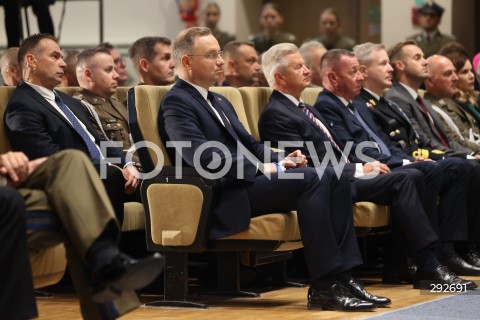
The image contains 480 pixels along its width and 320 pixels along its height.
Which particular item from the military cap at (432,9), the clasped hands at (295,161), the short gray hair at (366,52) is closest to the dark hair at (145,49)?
the short gray hair at (366,52)

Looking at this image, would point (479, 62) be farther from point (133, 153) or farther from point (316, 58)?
point (133, 153)

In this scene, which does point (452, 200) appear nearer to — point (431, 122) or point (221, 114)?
point (431, 122)

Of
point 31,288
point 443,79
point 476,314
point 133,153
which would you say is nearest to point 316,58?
point 443,79

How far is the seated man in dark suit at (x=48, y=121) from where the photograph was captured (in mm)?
4359

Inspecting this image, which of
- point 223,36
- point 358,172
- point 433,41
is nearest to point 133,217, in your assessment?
point 358,172

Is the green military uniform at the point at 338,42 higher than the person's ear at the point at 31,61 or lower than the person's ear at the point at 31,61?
higher

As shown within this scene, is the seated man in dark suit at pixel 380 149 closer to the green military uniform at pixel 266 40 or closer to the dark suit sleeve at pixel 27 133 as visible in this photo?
the dark suit sleeve at pixel 27 133

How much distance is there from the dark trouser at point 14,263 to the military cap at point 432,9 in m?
6.70

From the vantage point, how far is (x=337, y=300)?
4293 millimetres

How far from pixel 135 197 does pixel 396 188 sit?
1.27 metres

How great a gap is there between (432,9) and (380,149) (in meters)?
4.07

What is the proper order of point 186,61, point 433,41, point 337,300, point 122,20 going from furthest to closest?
point 122,20
point 433,41
point 186,61
point 337,300

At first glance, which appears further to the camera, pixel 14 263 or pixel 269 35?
pixel 269 35

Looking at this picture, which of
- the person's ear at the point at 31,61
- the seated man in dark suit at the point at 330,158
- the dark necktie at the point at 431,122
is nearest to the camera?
the person's ear at the point at 31,61
